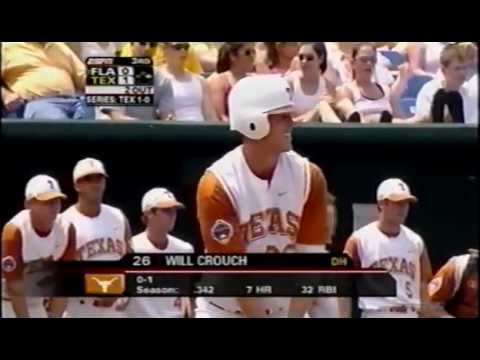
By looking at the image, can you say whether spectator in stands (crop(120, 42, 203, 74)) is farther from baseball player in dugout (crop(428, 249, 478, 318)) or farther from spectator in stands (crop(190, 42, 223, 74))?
baseball player in dugout (crop(428, 249, 478, 318))

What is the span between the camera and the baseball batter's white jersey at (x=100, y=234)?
572cm

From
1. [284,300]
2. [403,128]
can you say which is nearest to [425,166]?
[403,128]

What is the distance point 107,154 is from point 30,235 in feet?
1.46

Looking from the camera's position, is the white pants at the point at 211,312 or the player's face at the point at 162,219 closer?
the player's face at the point at 162,219

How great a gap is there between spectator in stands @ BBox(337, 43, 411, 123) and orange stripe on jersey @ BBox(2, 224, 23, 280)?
1.38 m

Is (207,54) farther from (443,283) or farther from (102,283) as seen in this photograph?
(443,283)

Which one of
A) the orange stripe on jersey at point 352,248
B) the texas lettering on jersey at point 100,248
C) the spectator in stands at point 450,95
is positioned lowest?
the orange stripe on jersey at point 352,248

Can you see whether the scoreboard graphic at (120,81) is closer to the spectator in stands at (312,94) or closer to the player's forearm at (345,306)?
the spectator in stands at (312,94)

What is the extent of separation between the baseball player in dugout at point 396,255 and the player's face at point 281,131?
409 mm

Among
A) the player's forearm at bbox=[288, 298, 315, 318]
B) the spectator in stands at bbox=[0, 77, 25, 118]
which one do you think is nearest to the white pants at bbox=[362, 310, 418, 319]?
the player's forearm at bbox=[288, 298, 315, 318]

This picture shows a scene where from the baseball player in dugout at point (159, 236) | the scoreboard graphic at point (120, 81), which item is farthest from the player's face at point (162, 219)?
the scoreboard graphic at point (120, 81)

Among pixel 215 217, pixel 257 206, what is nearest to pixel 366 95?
pixel 257 206

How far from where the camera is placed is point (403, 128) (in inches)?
224
